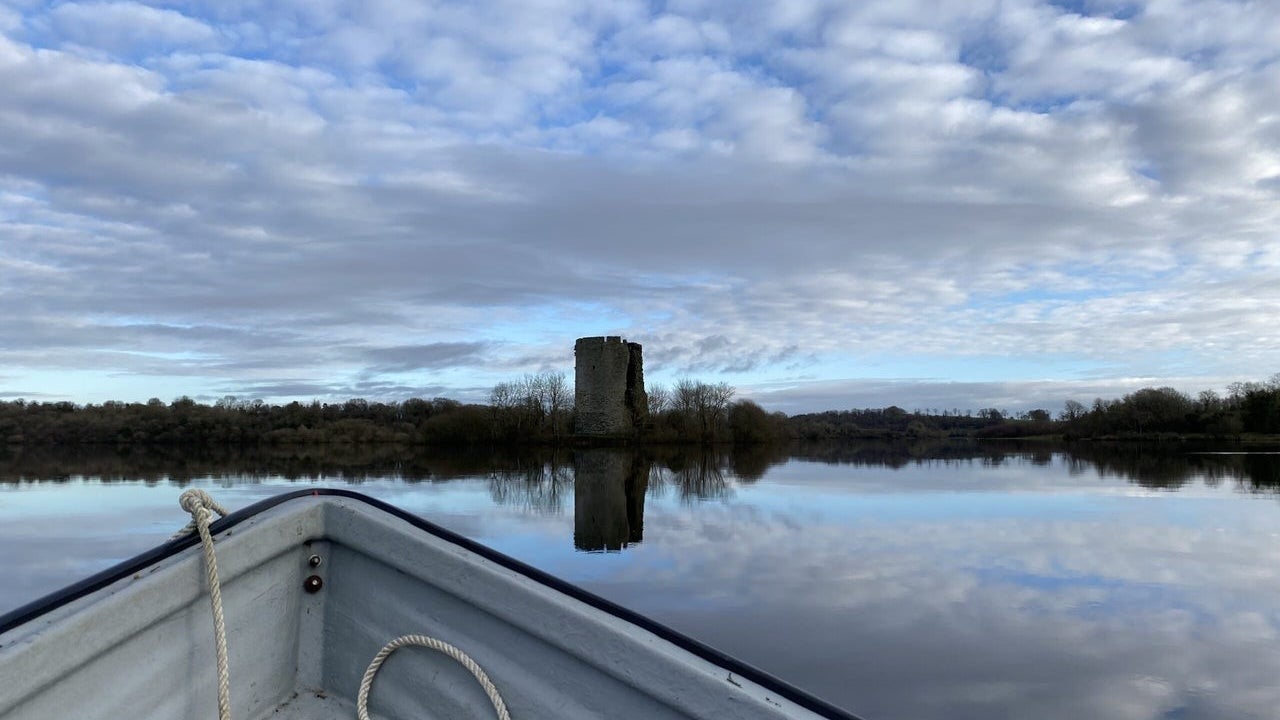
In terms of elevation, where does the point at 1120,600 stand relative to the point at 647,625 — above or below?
below

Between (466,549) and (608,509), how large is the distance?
9226 millimetres

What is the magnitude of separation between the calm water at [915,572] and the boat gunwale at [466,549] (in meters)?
1.95

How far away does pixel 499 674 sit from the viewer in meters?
1.71

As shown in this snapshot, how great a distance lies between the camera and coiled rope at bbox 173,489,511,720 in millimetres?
1586

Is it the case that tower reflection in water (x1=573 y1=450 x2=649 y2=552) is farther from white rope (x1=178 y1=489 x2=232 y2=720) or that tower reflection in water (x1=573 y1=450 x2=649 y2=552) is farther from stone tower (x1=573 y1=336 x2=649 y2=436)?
stone tower (x1=573 y1=336 x2=649 y2=436)

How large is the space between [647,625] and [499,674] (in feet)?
1.30

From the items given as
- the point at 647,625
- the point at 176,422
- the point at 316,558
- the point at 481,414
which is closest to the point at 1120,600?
the point at 647,625

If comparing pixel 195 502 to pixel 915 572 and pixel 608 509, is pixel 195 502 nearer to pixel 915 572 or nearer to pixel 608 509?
pixel 915 572

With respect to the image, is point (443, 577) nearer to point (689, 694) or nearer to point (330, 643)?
point (330, 643)

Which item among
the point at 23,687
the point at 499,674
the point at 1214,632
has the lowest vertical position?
the point at 1214,632

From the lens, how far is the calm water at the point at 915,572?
3.55 meters

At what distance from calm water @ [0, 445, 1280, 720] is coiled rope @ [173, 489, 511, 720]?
2011 mm

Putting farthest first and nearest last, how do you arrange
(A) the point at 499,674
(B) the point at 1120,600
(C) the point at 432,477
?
(C) the point at 432,477 < (B) the point at 1120,600 < (A) the point at 499,674

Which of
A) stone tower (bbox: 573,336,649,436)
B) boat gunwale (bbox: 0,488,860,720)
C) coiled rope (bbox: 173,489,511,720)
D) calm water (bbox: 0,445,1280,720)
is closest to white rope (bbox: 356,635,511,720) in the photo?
coiled rope (bbox: 173,489,511,720)
